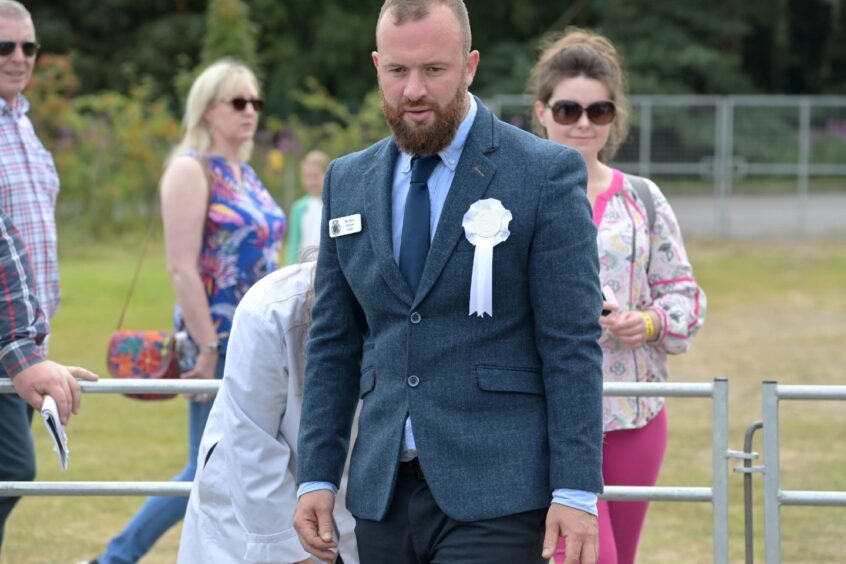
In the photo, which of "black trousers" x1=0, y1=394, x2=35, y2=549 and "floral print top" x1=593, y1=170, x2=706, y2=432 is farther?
"black trousers" x1=0, y1=394, x2=35, y2=549

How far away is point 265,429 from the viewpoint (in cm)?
344

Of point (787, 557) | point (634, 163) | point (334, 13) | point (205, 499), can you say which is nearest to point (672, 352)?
point (205, 499)

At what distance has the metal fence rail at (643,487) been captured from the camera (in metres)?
4.09

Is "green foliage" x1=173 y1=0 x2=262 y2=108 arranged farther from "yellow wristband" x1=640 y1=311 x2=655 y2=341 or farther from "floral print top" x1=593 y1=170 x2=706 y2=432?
"yellow wristband" x1=640 y1=311 x2=655 y2=341

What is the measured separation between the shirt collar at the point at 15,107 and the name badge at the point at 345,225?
2314mm

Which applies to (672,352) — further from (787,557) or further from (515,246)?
(787,557)

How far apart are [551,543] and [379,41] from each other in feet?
3.62

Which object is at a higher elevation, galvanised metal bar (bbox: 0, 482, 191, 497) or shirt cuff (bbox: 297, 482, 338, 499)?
shirt cuff (bbox: 297, 482, 338, 499)

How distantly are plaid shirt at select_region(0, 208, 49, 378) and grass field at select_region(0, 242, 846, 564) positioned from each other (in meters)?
2.57

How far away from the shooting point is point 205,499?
3549 mm

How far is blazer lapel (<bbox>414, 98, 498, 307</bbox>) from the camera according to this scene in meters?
2.94

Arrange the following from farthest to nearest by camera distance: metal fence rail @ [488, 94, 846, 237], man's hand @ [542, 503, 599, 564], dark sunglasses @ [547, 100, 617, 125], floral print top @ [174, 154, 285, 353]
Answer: metal fence rail @ [488, 94, 846, 237] < floral print top @ [174, 154, 285, 353] < dark sunglasses @ [547, 100, 617, 125] < man's hand @ [542, 503, 599, 564]

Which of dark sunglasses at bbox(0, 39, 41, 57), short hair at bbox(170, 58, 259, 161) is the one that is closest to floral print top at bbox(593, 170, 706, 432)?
short hair at bbox(170, 58, 259, 161)

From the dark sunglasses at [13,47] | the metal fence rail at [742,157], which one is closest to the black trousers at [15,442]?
the dark sunglasses at [13,47]
